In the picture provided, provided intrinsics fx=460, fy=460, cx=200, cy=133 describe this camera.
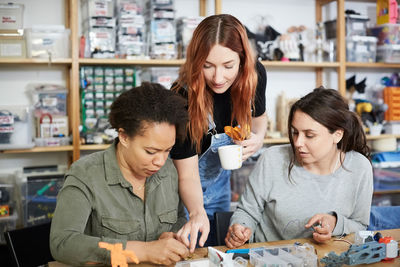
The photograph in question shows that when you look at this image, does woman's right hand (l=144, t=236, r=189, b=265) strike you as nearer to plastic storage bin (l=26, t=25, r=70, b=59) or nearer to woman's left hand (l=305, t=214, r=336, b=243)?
woman's left hand (l=305, t=214, r=336, b=243)

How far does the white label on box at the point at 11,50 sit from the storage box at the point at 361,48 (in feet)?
7.56

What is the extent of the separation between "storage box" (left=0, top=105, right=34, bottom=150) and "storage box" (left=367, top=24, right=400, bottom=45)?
102 inches

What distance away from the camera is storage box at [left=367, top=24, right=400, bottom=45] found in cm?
348

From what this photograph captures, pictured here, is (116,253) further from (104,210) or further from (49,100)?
(49,100)

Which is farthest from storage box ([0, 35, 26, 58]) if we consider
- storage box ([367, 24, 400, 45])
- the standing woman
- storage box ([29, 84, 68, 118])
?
storage box ([367, 24, 400, 45])

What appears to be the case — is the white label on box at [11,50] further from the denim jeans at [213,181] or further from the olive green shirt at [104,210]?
the olive green shirt at [104,210]

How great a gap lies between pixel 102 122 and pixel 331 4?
2068 millimetres

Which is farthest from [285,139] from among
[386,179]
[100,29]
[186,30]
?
[100,29]

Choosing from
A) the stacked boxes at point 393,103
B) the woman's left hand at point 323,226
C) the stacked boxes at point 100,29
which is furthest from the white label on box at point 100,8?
the stacked boxes at point 393,103

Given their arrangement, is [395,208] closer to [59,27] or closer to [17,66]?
[59,27]

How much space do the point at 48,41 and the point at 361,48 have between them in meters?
2.26

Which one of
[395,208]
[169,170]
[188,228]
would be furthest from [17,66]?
[395,208]

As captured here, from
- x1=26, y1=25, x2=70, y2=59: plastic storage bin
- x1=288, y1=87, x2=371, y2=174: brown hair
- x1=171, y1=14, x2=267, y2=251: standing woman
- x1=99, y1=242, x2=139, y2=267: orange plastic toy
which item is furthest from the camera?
x1=26, y1=25, x2=70, y2=59: plastic storage bin

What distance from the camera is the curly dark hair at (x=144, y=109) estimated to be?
1.36 meters
